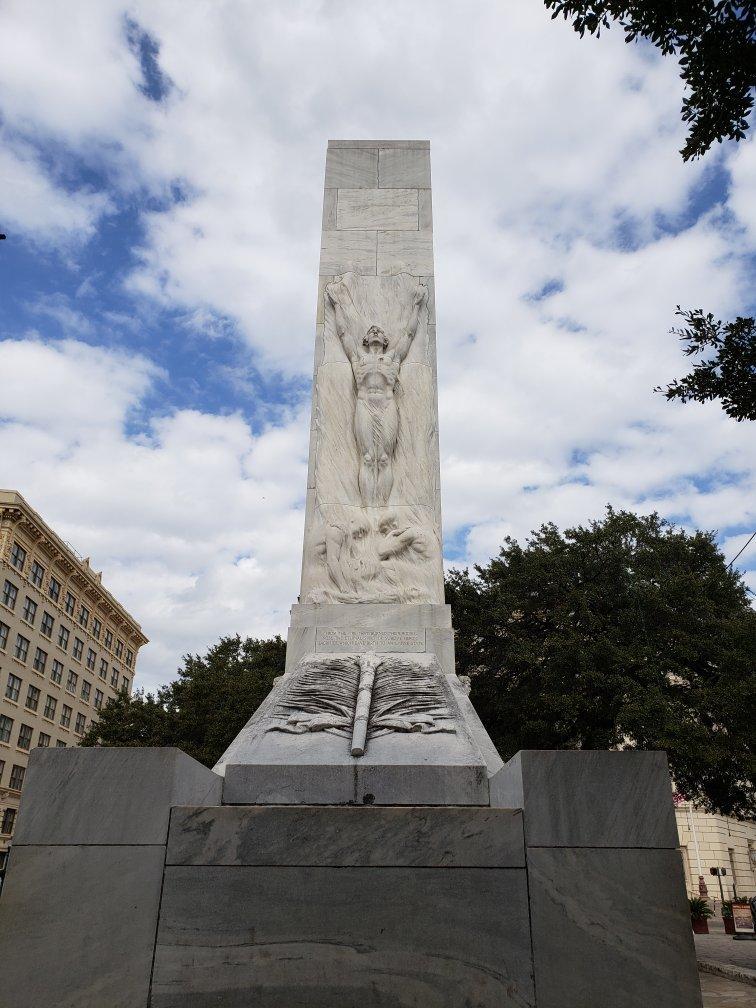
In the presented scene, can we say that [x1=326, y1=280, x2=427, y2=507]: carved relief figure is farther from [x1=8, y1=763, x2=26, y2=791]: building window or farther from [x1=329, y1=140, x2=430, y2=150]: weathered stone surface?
[x1=8, y1=763, x2=26, y2=791]: building window

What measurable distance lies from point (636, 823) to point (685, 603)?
21.2m

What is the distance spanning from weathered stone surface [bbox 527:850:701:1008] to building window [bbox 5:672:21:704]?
178 feet

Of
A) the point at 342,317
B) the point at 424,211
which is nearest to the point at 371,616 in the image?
the point at 342,317

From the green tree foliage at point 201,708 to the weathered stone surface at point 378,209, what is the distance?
55.1ft

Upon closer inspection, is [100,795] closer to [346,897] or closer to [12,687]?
[346,897]

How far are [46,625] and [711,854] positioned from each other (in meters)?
51.0

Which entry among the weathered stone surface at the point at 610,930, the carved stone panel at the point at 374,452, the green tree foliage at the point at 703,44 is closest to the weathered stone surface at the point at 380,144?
the carved stone panel at the point at 374,452

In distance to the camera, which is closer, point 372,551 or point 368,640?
point 368,640

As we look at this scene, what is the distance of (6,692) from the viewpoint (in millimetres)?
51625

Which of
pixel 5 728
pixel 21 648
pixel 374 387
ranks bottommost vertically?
pixel 374 387

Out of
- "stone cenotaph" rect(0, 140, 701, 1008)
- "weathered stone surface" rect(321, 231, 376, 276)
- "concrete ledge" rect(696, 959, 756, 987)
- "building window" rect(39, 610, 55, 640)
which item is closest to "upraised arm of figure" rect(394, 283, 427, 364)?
"weathered stone surface" rect(321, 231, 376, 276)

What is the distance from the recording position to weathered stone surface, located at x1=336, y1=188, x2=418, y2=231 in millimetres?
14125

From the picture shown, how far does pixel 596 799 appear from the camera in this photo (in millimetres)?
5191

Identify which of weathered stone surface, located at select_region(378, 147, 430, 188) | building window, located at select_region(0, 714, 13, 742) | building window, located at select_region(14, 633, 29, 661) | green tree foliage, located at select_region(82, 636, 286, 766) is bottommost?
green tree foliage, located at select_region(82, 636, 286, 766)
